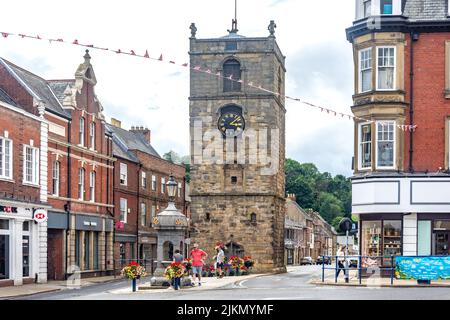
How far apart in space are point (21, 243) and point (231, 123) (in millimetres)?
24851

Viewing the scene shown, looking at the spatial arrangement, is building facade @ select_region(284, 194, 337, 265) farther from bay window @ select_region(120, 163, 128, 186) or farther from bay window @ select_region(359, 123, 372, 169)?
bay window @ select_region(359, 123, 372, 169)

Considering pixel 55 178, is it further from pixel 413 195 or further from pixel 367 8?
pixel 413 195

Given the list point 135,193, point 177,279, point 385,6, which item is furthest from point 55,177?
point 385,6

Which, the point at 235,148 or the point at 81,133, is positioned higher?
the point at 81,133

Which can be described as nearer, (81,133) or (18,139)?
(18,139)

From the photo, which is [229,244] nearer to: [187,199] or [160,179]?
[160,179]

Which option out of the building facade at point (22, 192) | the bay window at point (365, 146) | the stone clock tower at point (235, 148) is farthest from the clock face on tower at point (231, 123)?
the bay window at point (365, 146)

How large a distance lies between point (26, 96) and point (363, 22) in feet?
55.2

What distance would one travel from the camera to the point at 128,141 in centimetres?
6738

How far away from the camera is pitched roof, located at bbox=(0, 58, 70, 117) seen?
146ft

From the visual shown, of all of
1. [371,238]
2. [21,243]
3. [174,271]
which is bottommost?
[174,271]

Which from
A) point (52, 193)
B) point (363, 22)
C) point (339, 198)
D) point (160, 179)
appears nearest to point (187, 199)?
point (160, 179)

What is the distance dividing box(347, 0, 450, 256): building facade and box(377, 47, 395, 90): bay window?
44 mm

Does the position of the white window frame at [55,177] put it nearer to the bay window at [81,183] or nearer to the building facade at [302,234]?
the bay window at [81,183]
